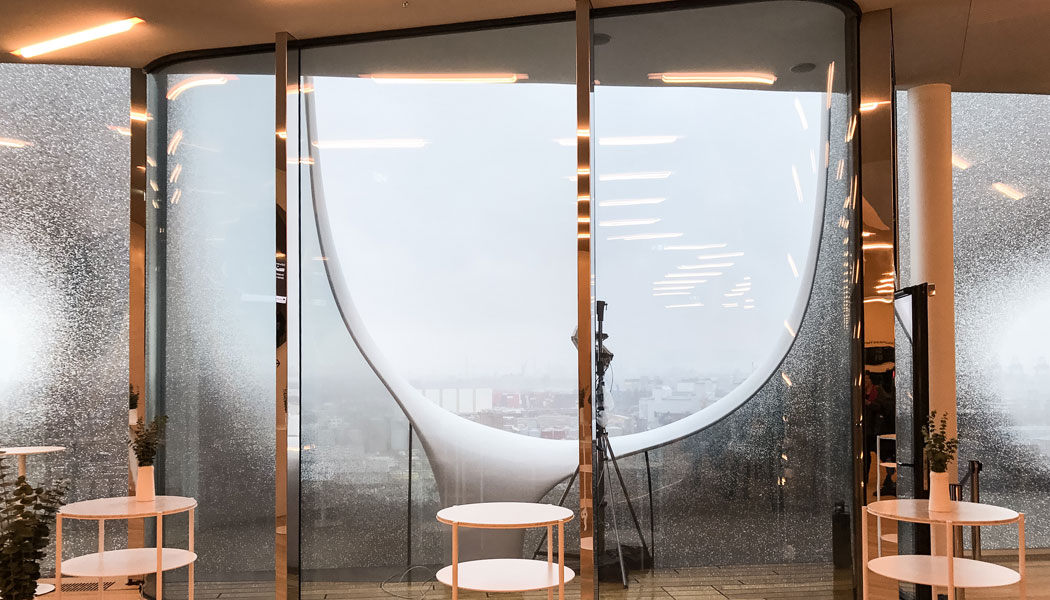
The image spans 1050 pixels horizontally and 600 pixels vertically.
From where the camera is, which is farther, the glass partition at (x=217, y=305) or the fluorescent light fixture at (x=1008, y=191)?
the fluorescent light fixture at (x=1008, y=191)

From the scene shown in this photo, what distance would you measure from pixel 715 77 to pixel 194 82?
8.91ft

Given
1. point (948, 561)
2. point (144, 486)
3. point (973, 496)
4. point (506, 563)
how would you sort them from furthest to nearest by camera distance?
1. point (973, 496)
2. point (144, 486)
3. point (506, 563)
4. point (948, 561)

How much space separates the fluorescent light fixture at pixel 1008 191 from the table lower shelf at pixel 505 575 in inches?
130

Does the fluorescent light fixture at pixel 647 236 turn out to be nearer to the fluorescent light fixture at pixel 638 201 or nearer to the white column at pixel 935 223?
the fluorescent light fixture at pixel 638 201

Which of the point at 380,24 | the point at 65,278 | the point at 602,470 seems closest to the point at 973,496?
the point at 602,470

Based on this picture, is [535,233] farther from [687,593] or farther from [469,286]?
[687,593]

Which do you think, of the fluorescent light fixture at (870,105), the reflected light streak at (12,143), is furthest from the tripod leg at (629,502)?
the reflected light streak at (12,143)

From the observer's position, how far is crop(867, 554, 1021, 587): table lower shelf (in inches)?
121

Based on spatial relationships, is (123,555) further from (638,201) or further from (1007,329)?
(1007,329)

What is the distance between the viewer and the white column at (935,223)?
14.5 feet

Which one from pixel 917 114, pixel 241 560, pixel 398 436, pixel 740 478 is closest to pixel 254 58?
pixel 398 436

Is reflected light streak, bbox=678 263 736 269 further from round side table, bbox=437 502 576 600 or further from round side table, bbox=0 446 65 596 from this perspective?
round side table, bbox=0 446 65 596

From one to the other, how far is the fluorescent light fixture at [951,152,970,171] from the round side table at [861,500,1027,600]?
7.40ft

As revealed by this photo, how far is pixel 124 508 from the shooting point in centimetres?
355
